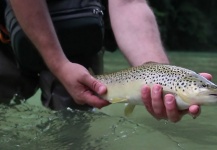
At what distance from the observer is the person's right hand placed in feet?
6.51

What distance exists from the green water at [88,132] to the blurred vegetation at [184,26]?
23585 mm

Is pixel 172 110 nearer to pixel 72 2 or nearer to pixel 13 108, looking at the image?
pixel 72 2

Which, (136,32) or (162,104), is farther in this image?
(136,32)

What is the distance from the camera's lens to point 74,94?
2.07 meters

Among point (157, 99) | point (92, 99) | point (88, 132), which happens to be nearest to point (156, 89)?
point (157, 99)

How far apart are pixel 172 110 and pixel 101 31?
2.87ft

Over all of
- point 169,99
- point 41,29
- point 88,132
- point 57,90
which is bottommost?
point 88,132

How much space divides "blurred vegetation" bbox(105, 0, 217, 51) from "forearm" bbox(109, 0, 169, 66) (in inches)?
944

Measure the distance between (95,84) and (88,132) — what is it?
20.5 inches

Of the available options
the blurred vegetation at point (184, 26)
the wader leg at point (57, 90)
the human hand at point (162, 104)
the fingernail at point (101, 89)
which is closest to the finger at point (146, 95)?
the human hand at point (162, 104)

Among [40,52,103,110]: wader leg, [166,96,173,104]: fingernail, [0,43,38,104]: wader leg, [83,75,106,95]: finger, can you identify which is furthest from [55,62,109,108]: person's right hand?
[0,43,38,104]: wader leg

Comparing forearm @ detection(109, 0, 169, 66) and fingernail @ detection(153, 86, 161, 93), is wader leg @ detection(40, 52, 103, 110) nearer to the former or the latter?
forearm @ detection(109, 0, 169, 66)

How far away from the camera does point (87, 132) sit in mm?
2443

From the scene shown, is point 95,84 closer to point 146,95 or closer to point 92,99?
point 92,99
